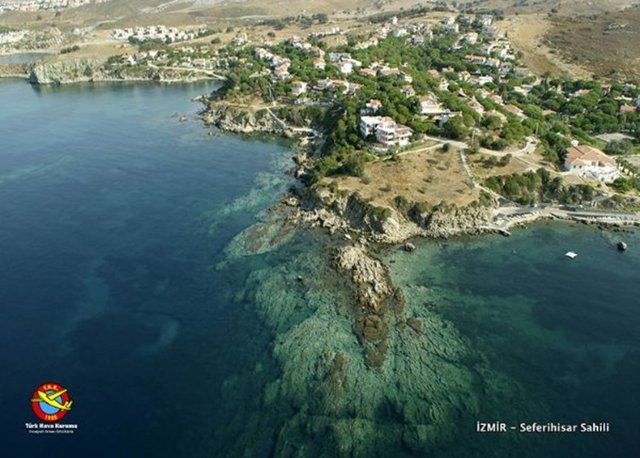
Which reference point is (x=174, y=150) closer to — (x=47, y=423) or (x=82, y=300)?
(x=82, y=300)

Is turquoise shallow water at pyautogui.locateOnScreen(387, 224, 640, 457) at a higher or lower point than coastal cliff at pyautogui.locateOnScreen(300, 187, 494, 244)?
lower

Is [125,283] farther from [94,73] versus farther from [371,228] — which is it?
[94,73]

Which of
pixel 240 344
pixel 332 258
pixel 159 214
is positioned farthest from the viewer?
pixel 159 214

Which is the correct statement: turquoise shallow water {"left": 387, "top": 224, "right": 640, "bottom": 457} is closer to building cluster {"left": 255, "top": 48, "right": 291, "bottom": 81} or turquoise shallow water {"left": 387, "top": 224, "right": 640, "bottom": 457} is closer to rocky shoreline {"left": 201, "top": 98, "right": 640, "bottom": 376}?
rocky shoreline {"left": 201, "top": 98, "right": 640, "bottom": 376}

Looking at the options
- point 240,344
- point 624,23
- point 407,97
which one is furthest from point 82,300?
point 624,23

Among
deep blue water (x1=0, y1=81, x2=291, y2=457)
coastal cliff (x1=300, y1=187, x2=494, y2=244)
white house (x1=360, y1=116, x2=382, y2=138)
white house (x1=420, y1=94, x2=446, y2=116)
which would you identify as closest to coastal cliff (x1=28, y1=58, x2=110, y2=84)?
deep blue water (x1=0, y1=81, x2=291, y2=457)
